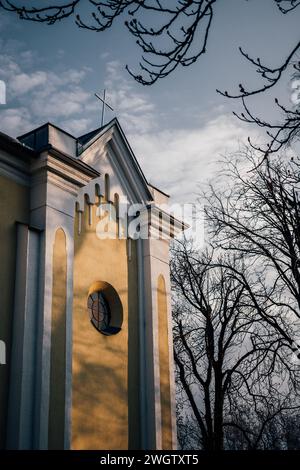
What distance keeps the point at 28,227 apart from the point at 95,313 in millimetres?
2525

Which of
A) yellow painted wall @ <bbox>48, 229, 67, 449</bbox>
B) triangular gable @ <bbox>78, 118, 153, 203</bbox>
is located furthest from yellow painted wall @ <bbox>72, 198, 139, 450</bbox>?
triangular gable @ <bbox>78, 118, 153, 203</bbox>

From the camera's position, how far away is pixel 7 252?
9414mm

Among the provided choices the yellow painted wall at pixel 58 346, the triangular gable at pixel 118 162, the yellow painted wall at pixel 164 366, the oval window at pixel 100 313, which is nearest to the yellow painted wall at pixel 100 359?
the oval window at pixel 100 313

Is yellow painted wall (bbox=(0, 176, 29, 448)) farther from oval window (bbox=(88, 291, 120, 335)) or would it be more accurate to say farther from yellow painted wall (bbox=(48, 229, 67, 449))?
oval window (bbox=(88, 291, 120, 335))

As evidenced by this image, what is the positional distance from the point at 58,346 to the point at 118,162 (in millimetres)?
5266

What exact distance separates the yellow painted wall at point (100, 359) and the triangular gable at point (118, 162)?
4.36 feet

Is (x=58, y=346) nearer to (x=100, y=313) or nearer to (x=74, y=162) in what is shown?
(x=100, y=313)

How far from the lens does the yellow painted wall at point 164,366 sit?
446 inches

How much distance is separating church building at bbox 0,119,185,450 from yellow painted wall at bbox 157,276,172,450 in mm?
25

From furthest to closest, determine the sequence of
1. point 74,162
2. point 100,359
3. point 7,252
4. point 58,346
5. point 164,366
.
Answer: point 164,366
point 74,162
point 100,359
point 7,252
point 58,346

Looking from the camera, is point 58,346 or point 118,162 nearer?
point 58,346

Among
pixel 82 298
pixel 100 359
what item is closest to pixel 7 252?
pixel 82 298
